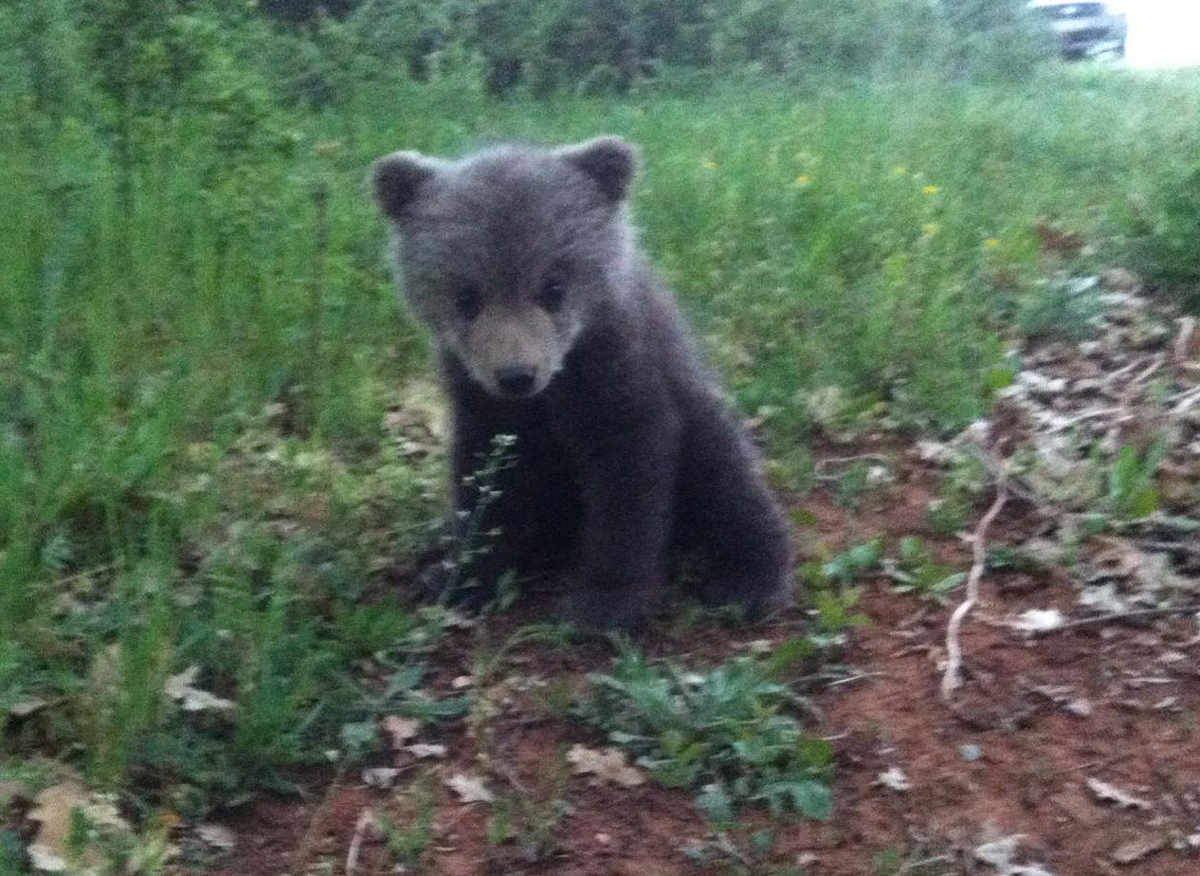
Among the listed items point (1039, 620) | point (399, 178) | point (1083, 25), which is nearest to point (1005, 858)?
point (1039, 620)

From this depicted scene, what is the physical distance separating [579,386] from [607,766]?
109 cm

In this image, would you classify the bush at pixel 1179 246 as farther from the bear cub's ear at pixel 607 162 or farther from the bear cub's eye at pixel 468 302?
the bear cub's eye at pixel 468 302

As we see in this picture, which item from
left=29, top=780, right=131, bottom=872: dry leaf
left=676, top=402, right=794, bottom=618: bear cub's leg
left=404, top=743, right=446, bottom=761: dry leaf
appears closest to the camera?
left=29, top=780, right=131, bottom=872: dry leaf

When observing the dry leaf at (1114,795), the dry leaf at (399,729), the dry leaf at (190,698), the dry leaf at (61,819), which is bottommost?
the dry leaf at (1114,795)

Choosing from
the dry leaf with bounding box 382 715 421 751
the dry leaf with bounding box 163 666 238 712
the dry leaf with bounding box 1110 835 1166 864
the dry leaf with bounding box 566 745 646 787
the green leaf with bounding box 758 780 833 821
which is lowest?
the dry leaf with bounding box 1110 835 1166 864

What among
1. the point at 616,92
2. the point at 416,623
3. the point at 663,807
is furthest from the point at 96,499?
the point at 616,92

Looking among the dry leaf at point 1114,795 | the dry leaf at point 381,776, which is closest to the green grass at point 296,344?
the dry leaf at point 381,776

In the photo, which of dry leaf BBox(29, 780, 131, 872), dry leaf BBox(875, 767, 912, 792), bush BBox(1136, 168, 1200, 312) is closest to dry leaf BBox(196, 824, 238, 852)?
dry leaf BBox(29, 780, 131, 872)

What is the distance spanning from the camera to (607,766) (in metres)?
3.29

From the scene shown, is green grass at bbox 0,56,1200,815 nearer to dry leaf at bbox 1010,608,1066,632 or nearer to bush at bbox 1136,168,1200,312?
bush at bbox 1136,168,1200,312

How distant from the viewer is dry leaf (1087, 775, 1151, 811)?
3.20 meters

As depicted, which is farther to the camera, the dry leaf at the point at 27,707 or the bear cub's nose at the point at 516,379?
the bear cub's nose at the point at 516,379

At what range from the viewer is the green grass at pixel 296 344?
10.7 ft

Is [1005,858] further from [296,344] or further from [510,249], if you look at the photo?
[296,344]
